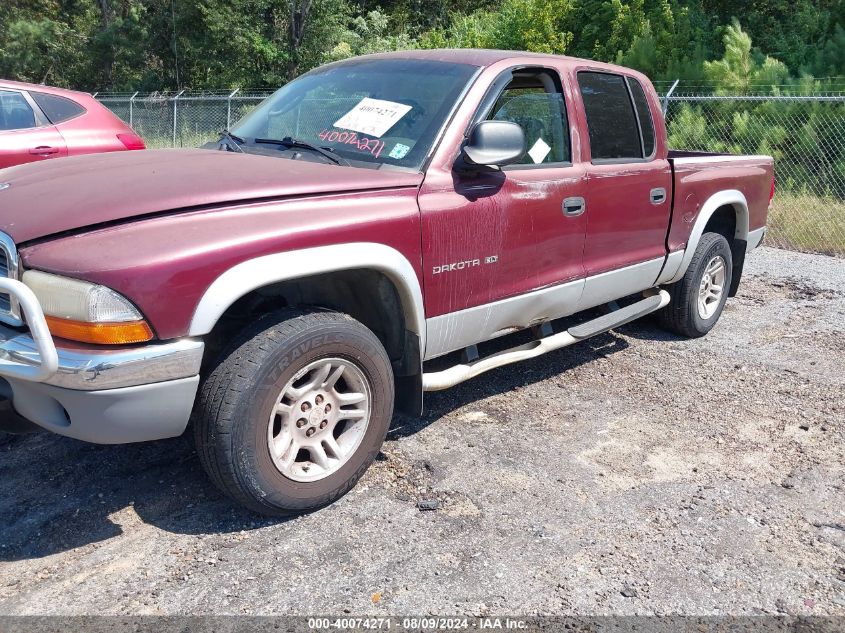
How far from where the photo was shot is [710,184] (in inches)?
207

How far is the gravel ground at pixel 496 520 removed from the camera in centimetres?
269

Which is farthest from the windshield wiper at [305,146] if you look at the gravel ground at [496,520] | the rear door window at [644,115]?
the rear door window at [644,115]

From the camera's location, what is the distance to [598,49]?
16406 millimetres

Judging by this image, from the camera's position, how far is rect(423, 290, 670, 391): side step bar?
11.9 feet

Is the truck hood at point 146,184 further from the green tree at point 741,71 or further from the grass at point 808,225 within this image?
the green tree at point 741,71

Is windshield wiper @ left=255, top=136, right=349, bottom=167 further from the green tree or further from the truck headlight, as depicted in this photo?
the green tree

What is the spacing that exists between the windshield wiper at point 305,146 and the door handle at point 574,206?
1.23 meters

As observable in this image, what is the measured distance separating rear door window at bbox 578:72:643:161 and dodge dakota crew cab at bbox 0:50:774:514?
0.06ft

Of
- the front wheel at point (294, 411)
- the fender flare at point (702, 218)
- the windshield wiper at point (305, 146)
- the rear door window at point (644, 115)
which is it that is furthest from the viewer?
the fender flare at point (702, 218)

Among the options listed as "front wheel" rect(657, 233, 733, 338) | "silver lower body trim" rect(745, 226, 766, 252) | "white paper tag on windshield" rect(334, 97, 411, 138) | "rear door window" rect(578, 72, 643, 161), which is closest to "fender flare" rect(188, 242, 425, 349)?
"white paper tag on windshield" rect(334, 97, 411, 138)

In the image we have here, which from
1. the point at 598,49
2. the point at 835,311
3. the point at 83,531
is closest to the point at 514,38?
the point at 598,49

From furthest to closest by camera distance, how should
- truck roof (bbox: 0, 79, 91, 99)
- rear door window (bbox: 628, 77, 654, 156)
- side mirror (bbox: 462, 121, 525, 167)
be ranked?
truck roof (bbox: 0, 79, 91, 99) → rear door window (bbox: 628, 77, 654, 156) → side mirror (bbox: 462, 121, 525, 167)

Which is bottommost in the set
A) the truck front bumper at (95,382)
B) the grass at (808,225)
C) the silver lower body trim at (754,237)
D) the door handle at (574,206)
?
the grass at (808,225)

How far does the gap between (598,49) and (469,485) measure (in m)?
15.0
